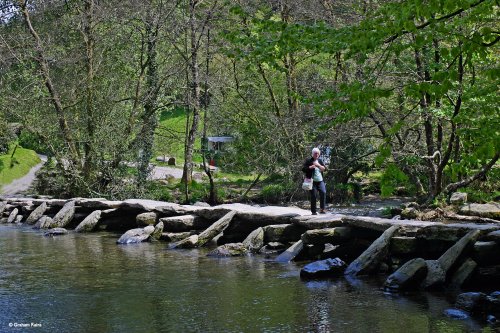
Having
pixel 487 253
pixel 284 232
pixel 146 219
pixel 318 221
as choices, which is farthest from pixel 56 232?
pixel 487 253

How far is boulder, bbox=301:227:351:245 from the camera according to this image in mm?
14742

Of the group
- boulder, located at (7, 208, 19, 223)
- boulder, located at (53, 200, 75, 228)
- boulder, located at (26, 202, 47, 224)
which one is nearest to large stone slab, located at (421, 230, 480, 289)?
boulder, located at (53, 200, 75, 228)

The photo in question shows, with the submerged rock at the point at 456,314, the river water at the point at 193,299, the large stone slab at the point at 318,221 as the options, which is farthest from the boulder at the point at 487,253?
the large stone slab at the point at 318,221

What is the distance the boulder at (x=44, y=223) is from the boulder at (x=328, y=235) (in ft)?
37.9

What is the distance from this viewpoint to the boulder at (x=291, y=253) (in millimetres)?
15102

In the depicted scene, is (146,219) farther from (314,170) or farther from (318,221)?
(318,221)

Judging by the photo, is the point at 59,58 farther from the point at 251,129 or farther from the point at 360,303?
the point at 360,303

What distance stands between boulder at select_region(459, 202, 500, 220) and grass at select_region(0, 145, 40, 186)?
25411 millimetres

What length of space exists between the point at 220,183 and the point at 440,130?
14030 millimetres

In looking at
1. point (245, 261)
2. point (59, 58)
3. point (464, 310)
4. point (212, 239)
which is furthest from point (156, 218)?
point (464, 310)

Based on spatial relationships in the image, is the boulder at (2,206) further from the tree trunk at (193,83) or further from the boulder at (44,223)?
the tree trunk at (193,83)

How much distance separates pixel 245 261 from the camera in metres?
15.0

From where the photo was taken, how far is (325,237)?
14.8 m

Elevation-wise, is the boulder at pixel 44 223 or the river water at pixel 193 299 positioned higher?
the boulder at pixel 44 223
